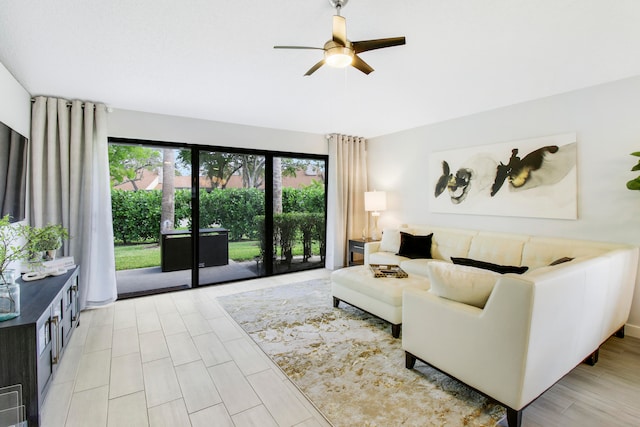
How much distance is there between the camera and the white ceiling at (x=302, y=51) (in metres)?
1.86

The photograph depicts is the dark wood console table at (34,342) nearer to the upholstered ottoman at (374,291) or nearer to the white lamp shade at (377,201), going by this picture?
the upholstered ottoman at (374,291)

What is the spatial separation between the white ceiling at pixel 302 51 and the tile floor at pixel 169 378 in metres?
2.46

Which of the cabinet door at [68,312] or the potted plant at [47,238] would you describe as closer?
the potted plant at [47,238]

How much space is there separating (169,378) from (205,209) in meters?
2.57

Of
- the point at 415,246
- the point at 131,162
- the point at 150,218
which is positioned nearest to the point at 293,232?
the point at 415,246

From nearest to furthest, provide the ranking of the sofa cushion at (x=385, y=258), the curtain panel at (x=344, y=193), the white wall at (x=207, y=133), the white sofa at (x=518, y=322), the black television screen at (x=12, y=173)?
the white sofa at (x=518, y=322), the black television screen at (x=12, y=173), the white wall at (x=207, y=133), the sofa cushion at (x=385, y=258), the curtain panel at (x=344, y=193)

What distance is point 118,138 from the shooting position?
3766mm

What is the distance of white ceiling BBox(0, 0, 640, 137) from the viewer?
1855mm

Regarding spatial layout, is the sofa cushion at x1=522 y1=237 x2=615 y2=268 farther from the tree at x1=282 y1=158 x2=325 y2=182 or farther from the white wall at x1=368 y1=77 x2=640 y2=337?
the tree at x1=282 y1=158 x2=325 y2=182

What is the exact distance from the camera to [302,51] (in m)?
2.39

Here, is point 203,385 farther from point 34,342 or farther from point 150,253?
point 150,253

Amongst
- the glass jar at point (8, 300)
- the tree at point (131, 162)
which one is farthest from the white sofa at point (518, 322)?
the tree at point (131, 162)

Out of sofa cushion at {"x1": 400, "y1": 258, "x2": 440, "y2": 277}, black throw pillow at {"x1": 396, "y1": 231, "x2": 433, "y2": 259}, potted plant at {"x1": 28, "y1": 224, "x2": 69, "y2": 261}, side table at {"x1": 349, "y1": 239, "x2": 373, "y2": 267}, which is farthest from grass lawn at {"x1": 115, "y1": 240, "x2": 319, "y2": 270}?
potted plant at {"x1": 28, "y1": 224, "x2": 69, "y2": 261}

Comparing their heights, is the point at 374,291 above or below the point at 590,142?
below
